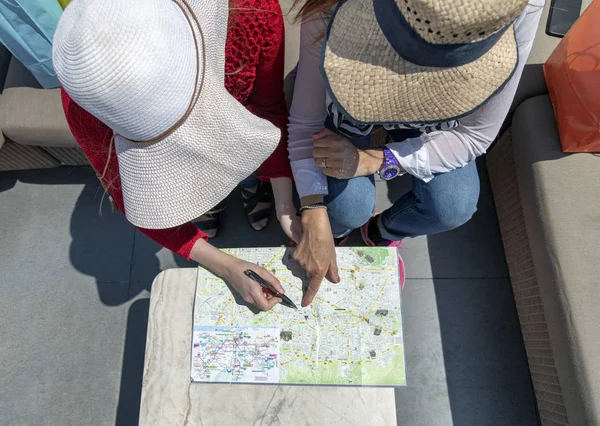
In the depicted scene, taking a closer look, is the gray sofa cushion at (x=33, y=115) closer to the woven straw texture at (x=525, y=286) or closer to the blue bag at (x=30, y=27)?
the blue bag at (x=30, y=27)

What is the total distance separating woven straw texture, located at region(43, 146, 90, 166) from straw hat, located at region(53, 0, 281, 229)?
3.30ft

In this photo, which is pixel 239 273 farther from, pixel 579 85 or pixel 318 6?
pixel 579 85

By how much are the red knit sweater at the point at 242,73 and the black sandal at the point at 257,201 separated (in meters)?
0.54

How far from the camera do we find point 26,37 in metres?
1.20

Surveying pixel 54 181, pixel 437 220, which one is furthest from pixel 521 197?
pixel 54 181

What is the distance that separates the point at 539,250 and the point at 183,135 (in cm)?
107

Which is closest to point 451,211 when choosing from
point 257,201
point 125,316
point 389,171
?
point 389,171

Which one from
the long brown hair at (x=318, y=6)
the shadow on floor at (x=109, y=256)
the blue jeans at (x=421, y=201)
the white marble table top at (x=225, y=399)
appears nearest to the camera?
the long brown hair at (x=318, y=6)

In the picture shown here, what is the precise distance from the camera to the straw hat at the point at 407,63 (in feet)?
2.08

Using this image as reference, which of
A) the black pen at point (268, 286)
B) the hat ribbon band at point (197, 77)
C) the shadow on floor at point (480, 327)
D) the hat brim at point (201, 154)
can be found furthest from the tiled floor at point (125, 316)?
the hat ribbon band at point (197, 77)

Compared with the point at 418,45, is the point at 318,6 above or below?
above

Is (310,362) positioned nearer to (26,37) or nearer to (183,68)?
(183,68)

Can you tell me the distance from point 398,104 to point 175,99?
0.39m

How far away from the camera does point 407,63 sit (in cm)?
71
